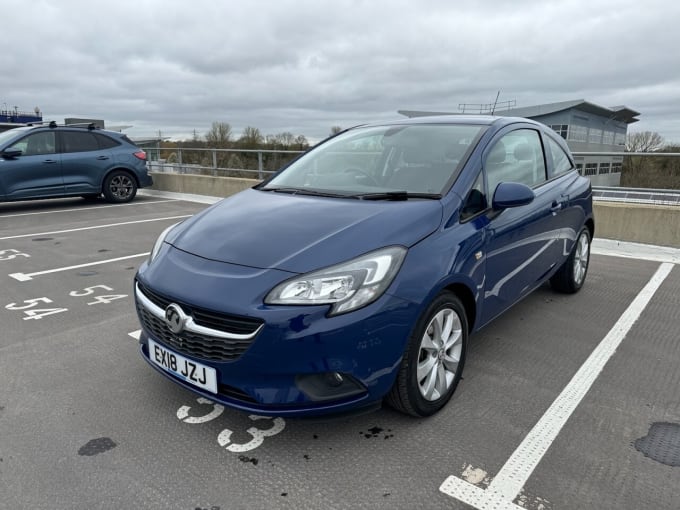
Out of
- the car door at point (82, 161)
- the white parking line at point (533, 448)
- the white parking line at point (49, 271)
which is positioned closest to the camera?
the white parking line at point (533, 448)

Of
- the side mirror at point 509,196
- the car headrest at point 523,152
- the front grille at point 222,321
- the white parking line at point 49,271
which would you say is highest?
the car headrest at point 523,152

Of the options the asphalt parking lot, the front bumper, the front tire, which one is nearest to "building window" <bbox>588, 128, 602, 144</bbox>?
the asphalt parking lot

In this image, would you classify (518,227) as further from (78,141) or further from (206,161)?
(206,161)

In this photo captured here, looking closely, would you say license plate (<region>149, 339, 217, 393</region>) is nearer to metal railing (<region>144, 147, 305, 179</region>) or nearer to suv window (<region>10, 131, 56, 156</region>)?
metal railing (<region>144, 147, 305, 179</region>)

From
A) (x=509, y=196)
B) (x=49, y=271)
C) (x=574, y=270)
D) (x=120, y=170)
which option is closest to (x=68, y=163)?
(x=120, y=170)

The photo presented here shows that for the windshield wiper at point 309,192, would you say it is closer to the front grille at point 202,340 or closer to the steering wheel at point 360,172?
the steering wheel at point 360,172

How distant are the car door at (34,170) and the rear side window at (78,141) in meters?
0.21

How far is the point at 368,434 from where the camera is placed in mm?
2424

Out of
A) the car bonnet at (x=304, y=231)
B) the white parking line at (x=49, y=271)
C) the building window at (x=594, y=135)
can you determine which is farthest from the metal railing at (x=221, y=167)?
the building window at (x=594, y=135)

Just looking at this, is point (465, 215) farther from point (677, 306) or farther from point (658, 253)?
point (658, 253)

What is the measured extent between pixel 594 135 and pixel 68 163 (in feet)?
214

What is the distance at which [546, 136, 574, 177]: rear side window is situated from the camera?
4116 mm

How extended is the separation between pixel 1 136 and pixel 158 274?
9217 mm

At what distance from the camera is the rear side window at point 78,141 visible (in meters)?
9.78
